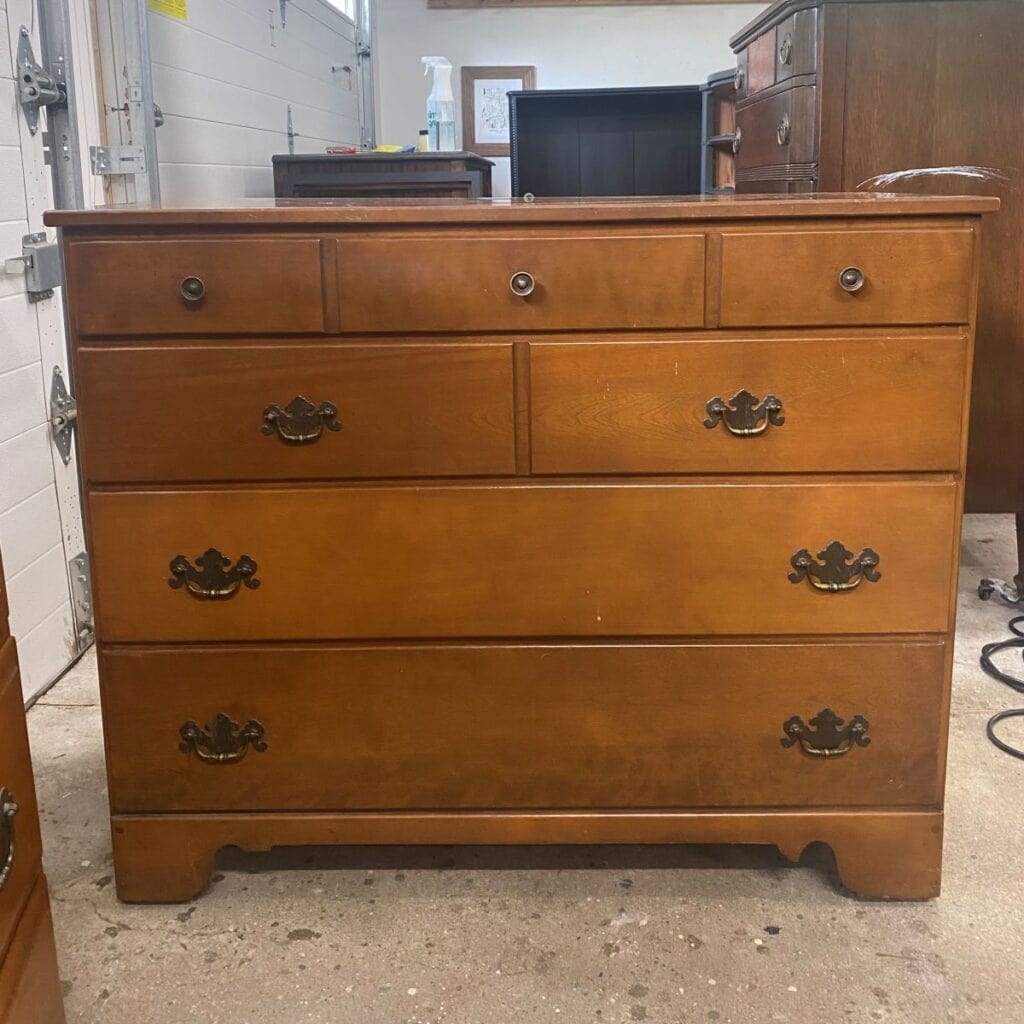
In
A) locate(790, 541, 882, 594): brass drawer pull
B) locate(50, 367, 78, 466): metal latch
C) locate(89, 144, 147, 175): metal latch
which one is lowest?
locate(790, 541, 882, 594): brass drawer pull

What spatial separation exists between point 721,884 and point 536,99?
3.51 meters

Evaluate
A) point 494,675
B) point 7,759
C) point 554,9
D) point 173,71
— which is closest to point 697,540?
point 494,675

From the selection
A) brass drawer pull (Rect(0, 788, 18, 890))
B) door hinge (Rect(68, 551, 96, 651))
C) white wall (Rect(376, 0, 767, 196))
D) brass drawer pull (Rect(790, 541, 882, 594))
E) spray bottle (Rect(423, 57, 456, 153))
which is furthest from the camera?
white wall (Rect(376, 0, 767, 196))

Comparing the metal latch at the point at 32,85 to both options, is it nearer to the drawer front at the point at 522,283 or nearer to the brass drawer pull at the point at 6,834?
the drawer front at the point at 522,283

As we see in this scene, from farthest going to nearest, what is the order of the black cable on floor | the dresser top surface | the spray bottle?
the spray bottle < the black cable on floor < the dresser top surface

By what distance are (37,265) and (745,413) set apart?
1431 millimetres

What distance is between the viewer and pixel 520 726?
1508 millimetres

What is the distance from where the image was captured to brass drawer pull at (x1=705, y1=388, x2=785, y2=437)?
1.39m

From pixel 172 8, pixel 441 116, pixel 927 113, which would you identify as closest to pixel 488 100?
pixel 441 116

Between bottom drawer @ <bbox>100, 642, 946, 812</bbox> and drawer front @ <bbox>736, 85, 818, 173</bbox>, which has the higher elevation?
drawer front @ <bbox>736, 85, 818, 173</bbox>

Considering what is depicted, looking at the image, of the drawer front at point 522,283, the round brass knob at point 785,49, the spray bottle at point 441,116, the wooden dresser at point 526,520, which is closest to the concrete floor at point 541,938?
the wooden dresser at point 526,520

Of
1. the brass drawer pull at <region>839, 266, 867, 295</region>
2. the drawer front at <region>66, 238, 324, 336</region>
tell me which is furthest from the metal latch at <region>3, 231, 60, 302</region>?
the brass drawer pull at <region>839, 266, 867, 295</region>

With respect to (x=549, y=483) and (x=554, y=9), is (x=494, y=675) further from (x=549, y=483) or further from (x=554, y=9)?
(x=554, y=9)

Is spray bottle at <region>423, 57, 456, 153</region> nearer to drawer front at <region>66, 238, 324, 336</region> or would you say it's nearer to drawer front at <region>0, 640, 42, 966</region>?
drawer front at <region>66, 238, 324, 336</region>
